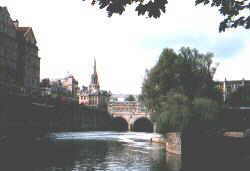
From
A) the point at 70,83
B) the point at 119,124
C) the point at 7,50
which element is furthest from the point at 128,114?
the point at 7,50

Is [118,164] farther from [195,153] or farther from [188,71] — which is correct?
[188,71]

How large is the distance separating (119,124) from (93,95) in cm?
3721

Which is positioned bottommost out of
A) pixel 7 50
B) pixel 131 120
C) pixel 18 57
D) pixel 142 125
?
pixel 142 125

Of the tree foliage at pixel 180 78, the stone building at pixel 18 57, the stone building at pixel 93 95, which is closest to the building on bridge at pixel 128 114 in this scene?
the stone building at pixel 93 95

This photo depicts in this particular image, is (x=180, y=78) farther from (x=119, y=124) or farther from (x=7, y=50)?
(x=119, y=124)

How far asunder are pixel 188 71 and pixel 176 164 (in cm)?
1985

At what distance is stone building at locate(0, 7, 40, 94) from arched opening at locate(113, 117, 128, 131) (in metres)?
63.9

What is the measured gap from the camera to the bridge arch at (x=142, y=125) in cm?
14986

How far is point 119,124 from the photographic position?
152500 mm

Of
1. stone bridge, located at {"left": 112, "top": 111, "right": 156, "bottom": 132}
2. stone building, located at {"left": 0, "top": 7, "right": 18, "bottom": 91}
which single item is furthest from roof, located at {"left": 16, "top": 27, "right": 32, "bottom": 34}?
stone bridge, located at {"left": 112, "top": 111, "right": 156, "bottom": 132}

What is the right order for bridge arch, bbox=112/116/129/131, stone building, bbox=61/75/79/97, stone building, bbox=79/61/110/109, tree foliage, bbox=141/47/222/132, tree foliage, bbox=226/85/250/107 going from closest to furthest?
tree foliage, bbox=141/47/222/132, tree foliage, bbox=226/85/250/107, bridge arch, bbox=112/116/129/131, stone building, bbox=61/75/79/97, stone building, bbox=79/61/110/109

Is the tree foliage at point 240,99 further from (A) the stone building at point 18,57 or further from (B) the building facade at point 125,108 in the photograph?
(B) the building facade at point 125,108

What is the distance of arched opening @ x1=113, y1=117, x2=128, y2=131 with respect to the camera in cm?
14757

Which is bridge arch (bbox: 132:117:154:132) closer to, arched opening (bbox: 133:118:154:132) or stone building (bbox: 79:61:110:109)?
arched opening (bbox: 133:118:154:132)
